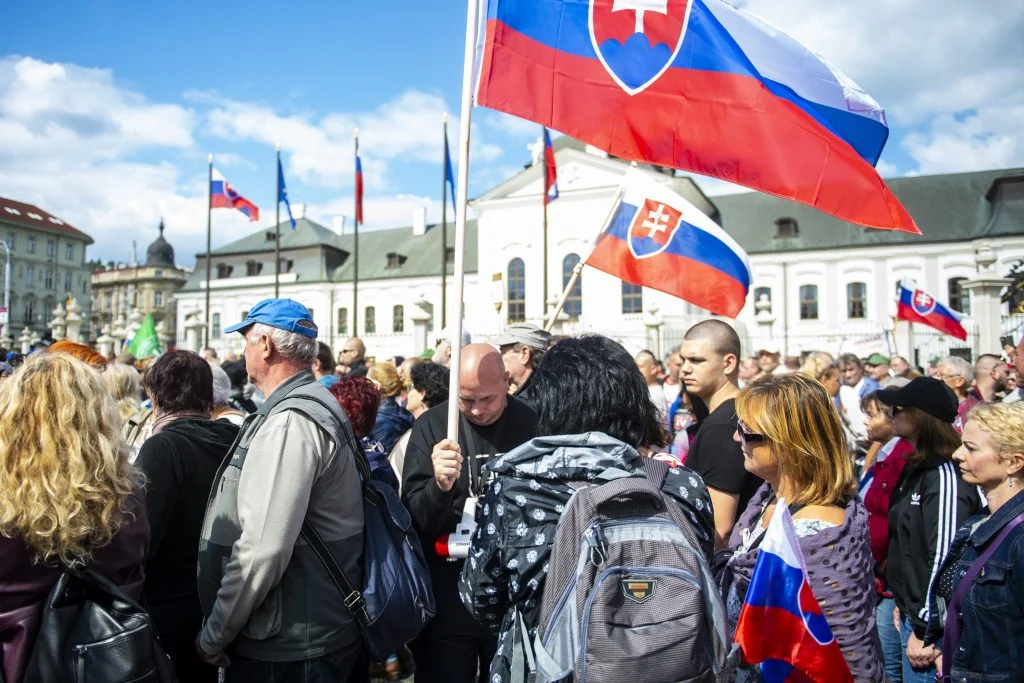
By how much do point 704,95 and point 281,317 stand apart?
2417 mm

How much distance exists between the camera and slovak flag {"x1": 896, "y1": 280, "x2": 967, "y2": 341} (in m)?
13.3

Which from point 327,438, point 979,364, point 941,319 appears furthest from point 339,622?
point 941,319

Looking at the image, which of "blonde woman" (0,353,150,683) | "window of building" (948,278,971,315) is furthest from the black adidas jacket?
"window of building" (948,278,971,315)

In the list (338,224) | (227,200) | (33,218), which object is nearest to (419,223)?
(338,224)

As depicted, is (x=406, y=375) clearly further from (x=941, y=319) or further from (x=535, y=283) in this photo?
(x=535, y=283)

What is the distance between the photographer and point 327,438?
2.55 meters

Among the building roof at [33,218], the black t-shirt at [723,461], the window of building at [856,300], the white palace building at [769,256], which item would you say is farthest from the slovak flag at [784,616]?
the building roof at [33,218]

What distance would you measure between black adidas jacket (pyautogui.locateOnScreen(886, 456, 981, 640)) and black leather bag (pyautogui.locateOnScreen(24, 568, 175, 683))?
2.97 m

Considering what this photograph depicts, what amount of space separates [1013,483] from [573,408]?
1802mm

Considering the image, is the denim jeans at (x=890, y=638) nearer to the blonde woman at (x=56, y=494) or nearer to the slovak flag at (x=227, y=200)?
the blonde woman at (x=56, y=494)

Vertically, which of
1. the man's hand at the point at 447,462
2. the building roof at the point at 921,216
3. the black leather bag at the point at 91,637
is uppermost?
the building roof at the point at 921,216

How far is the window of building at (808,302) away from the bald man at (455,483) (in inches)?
1479

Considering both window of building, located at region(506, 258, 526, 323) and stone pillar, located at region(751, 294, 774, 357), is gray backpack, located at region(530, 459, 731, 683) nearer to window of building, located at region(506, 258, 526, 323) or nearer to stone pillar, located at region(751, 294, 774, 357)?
stone pillar, located at region(751, 294, 774, 357)

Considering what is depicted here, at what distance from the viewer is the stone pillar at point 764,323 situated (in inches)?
914
